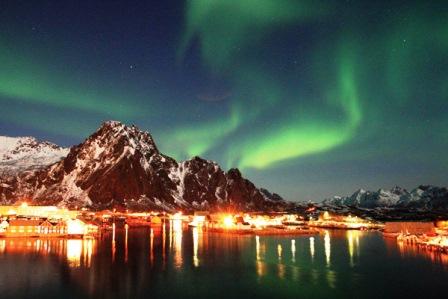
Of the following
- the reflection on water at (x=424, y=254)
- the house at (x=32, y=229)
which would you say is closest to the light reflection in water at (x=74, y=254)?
the house at (x=32, y=229)

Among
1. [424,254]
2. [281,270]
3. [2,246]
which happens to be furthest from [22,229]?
[424,254]

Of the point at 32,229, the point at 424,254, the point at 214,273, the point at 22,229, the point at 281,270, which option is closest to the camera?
the point at 214,273

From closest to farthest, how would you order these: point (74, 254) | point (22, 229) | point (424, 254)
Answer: point (74, 254)
point (424, 254)
point (22, 229)

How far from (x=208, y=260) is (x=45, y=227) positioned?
71.0m

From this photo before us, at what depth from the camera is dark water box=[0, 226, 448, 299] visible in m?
58.4

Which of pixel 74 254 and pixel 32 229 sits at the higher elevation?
pixel 32 229

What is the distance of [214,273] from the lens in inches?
2911

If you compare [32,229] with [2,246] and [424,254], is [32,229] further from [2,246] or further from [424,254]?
[424,254]

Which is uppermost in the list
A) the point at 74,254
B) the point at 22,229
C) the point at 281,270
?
the point at 22,229

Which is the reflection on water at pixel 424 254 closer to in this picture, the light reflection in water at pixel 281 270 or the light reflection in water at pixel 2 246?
the light reflection in water at pixel 281 270

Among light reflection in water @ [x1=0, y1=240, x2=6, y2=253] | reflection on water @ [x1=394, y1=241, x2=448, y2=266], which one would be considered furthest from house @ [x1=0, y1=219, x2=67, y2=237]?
reflection on water @ [x1=394, y1=241, x2=448, y2=266]

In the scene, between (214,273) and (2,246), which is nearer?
(214,273)

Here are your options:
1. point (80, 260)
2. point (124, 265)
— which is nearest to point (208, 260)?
point (124, 265)

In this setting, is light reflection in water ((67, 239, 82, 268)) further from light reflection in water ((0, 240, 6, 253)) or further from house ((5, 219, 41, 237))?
house ((5, 219, 41, 237))
